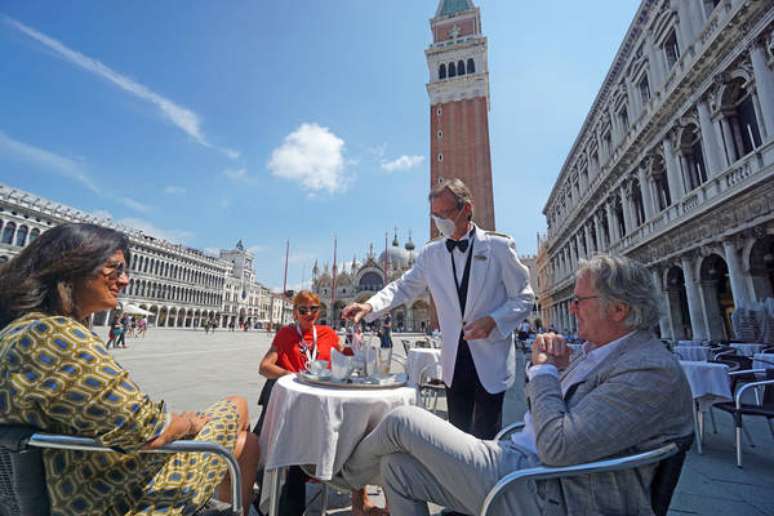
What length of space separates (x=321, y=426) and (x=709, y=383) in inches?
154

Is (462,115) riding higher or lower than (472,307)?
higher

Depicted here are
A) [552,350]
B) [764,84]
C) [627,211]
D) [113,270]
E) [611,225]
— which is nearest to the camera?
[113,270]

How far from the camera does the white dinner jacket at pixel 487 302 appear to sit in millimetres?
1913

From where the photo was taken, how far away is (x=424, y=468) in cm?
128

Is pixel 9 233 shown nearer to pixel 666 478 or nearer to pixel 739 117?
pixel 666 478

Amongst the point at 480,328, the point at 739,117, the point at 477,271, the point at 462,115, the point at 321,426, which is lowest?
the point at 321,426

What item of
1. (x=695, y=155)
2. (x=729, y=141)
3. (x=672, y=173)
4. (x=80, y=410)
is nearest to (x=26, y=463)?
(x=80, y=410)

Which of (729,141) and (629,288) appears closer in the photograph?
(629,288)

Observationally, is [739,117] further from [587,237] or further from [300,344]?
[300,344]

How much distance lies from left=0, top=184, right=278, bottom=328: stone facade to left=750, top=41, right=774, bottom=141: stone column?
4163 centimetres

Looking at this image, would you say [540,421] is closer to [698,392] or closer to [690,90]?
[698,392]

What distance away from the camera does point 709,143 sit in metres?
9.71

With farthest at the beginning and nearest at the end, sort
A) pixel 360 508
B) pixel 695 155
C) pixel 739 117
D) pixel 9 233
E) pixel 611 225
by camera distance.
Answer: pixel 9 233, pixel 611 225, pixel 695 155, pixel 739 117, pixel 360 508

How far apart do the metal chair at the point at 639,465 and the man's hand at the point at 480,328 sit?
769 mm
